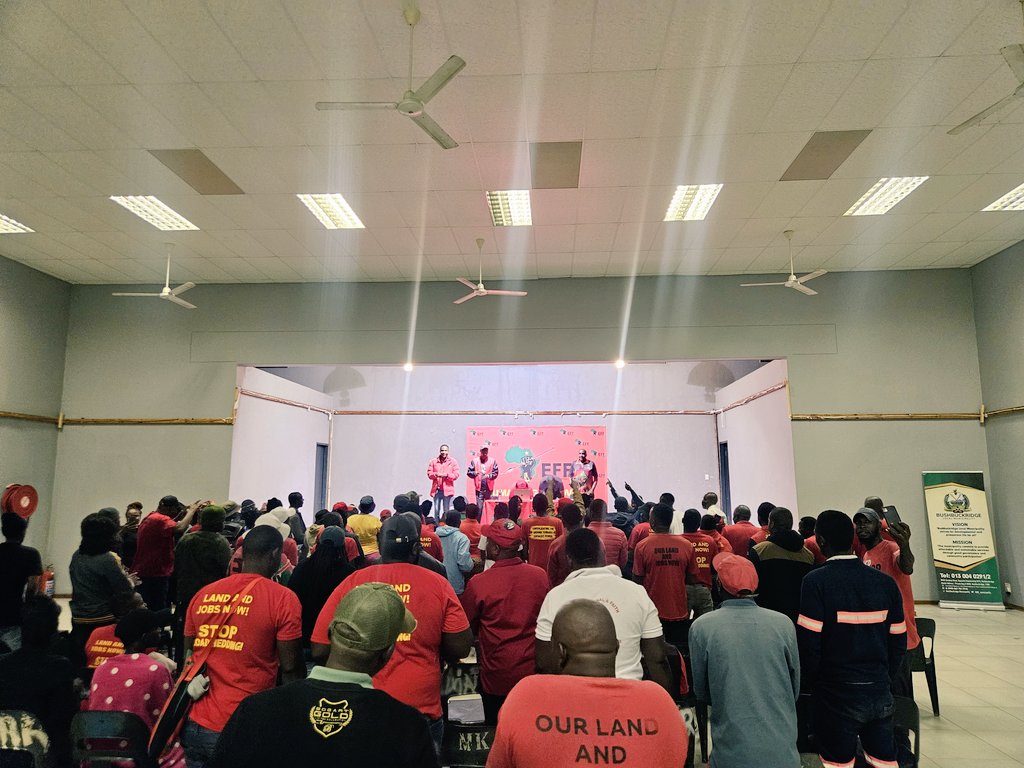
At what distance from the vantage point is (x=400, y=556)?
2559mm

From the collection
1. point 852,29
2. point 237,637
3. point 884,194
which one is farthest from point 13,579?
point 884,194

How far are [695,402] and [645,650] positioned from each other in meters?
12.0

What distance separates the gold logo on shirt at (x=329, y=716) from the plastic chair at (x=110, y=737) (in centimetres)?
140

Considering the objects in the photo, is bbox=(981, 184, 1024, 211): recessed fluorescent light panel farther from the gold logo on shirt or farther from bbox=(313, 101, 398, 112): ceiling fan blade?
the gold logo on shirt

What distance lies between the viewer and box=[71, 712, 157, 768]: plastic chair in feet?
7.24

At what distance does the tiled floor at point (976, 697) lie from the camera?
3.65 m

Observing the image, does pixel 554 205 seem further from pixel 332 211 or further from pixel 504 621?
pixel 504 621

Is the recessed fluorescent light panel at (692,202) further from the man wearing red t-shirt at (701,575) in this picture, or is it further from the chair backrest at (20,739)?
the chair backrest at (20,739)

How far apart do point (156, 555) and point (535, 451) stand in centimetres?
909

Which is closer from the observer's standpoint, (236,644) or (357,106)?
(236,644)

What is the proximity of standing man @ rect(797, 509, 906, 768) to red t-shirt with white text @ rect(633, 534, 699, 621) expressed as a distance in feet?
4.91

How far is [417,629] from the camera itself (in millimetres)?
2338

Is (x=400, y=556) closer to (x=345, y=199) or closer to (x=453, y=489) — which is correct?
(x=345, y=199)

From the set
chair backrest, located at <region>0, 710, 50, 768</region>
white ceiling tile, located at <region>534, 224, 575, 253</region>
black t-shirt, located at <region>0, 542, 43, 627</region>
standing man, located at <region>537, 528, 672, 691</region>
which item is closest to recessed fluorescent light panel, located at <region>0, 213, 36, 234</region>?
black t-shirt, located at <region>0, 542, 43, 627</region>
